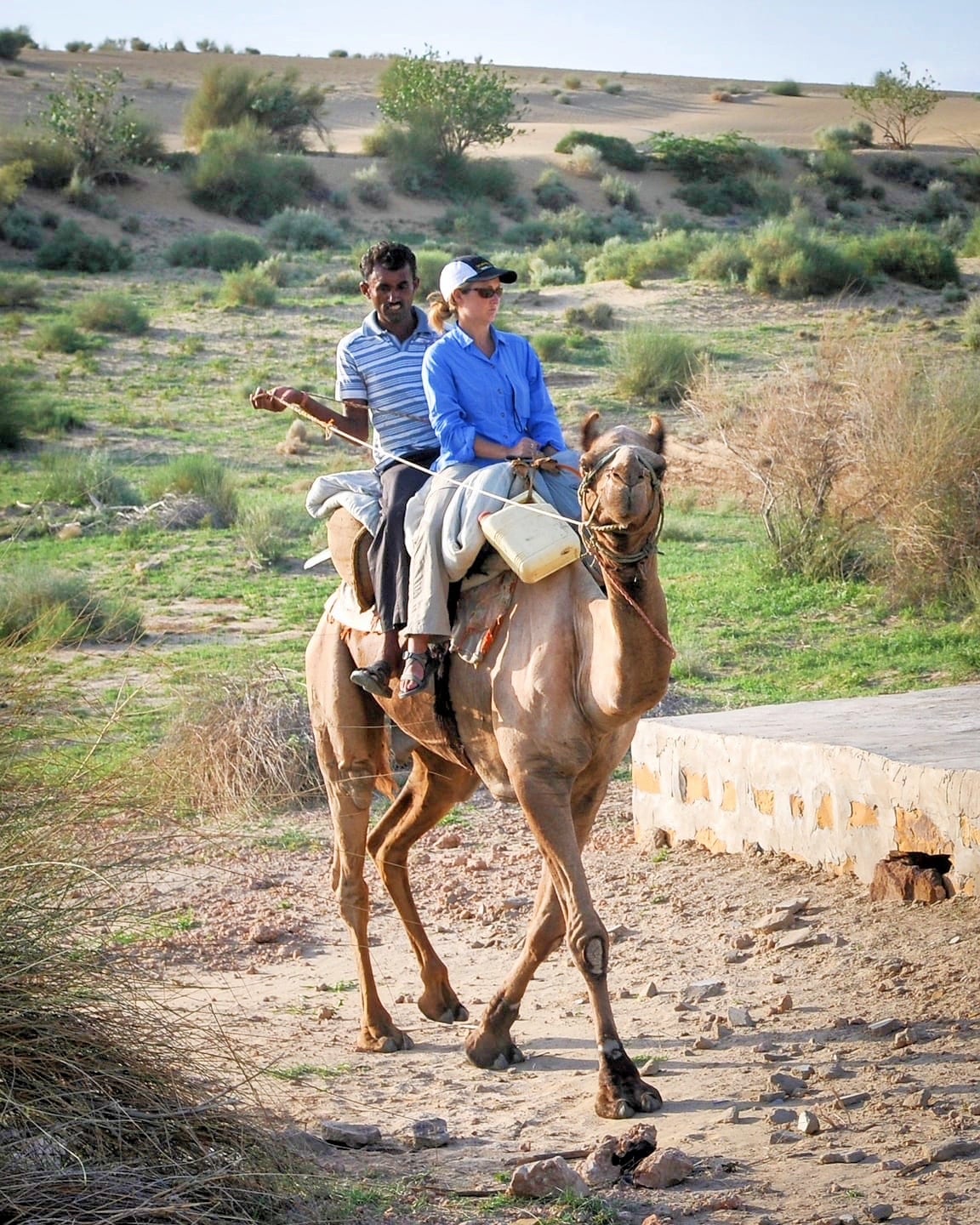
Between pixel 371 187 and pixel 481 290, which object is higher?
pixel 371 187

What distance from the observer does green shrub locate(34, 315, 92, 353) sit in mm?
28500

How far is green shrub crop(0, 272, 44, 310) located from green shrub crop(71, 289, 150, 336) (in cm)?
261

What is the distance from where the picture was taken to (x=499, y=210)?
2053 inches

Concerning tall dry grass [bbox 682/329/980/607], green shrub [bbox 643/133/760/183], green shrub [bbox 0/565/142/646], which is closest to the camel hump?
green shrub [bbox 0/565/142/646]

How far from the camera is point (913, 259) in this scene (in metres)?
33.4

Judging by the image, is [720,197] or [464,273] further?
[720,197]

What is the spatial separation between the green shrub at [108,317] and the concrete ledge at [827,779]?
76.3ft

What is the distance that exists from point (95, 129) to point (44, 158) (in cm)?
230

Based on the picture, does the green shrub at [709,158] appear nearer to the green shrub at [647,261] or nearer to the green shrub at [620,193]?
the green shrub at [620,193]

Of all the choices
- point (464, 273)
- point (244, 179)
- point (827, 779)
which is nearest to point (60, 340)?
point (244, 179)

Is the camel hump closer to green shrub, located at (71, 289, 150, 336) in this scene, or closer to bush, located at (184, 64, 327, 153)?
green shrub, located at (71, 289, 150, 336)

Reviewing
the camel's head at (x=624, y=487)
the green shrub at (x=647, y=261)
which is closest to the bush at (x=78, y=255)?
the green shrub at (x=647, y=261)

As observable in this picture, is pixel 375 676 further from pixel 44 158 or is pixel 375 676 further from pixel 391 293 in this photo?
pixel 44 158

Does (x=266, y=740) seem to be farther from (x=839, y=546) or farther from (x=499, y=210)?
(x=499, y=210)
